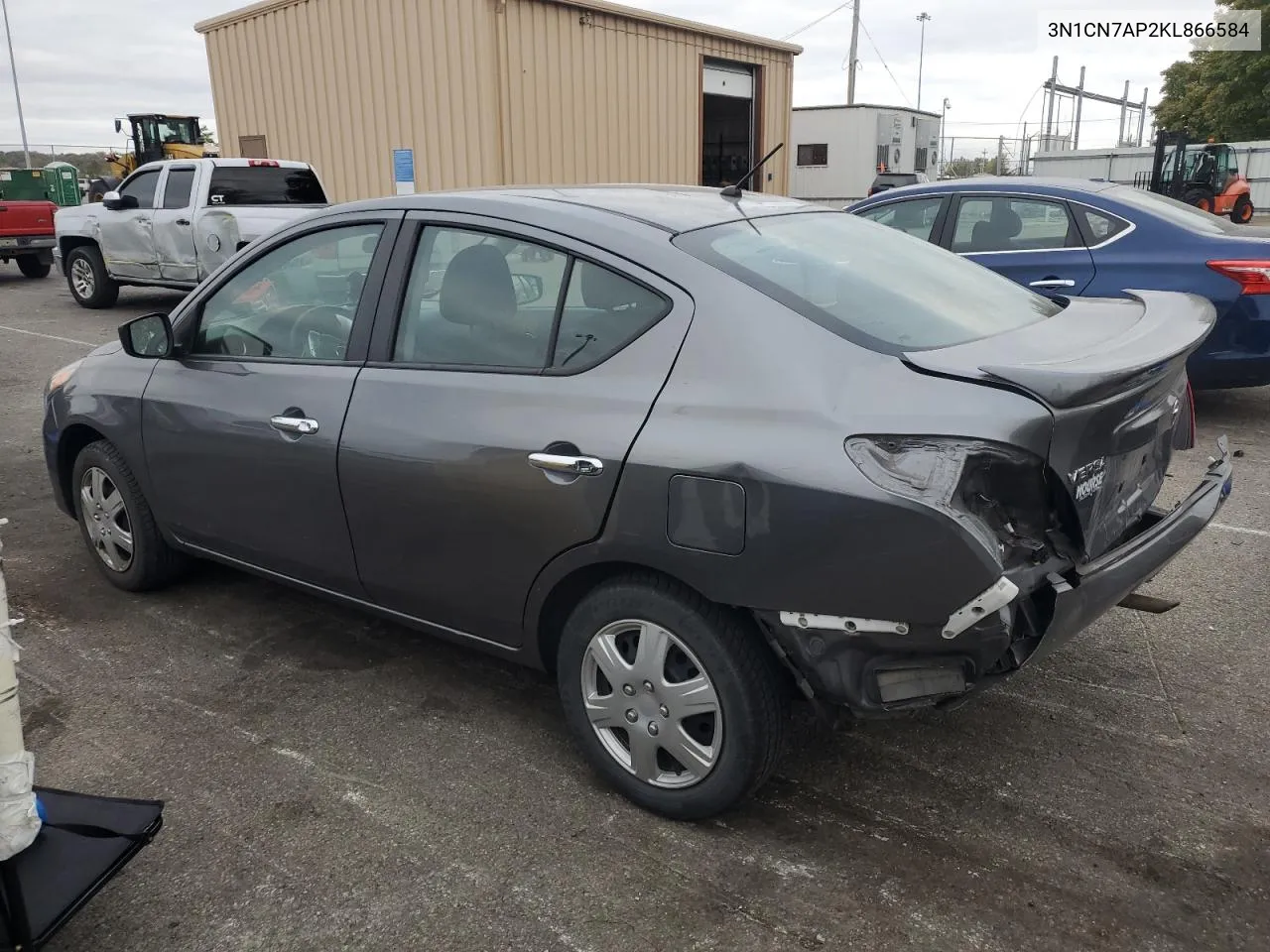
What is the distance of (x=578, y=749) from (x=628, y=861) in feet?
1.64

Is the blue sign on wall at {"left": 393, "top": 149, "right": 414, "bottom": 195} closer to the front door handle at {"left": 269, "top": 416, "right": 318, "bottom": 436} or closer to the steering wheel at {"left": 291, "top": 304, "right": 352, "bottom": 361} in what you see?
the steering wheel at {"left": 291, "top": 304, "right": 352, "bottom": 361}

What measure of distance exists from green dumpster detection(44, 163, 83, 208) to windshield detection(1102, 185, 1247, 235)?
82.4 ft

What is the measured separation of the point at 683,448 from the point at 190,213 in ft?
36.6

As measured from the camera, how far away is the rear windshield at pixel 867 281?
2.54 metres

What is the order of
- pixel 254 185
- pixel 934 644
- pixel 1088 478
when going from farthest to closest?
pixel 254 185
pixel 1088 478
pixel 934 644

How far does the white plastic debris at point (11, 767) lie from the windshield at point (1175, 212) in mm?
6498

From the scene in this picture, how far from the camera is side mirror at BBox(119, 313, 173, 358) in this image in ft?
12.0

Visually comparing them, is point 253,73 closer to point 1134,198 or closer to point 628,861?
point 1134,198

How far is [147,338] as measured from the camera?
12.0 feet

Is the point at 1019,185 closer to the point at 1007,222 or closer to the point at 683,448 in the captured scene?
the point at 1007,222

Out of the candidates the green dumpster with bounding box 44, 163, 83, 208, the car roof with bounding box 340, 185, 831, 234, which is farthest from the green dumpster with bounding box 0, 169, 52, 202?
the car roof with bounding box 340, 185, 831, 234

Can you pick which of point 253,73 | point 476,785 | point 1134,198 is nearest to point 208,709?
point 476,785

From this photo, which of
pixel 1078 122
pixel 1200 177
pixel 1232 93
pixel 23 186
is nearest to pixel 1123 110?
pixel 1078 122

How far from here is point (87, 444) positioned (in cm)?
411
